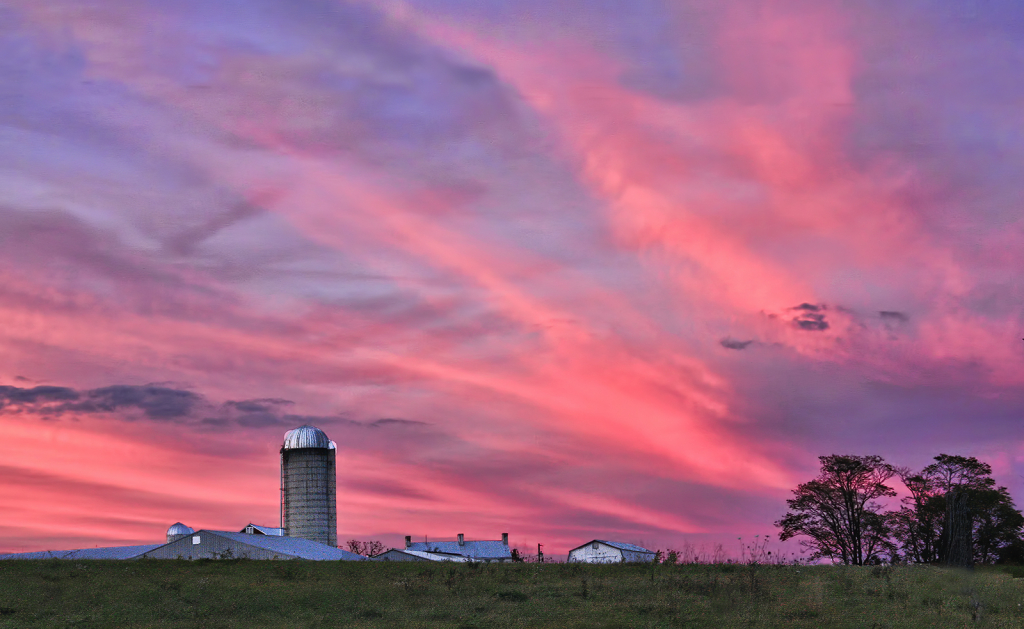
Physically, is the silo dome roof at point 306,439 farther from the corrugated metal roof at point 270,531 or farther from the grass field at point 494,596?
the grass field at point 494,596

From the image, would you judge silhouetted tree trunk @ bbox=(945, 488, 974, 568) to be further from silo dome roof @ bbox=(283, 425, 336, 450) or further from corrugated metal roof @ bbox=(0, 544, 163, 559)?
silo dome roof @ bbox=(283, 425, 336, 450)

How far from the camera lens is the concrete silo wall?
252 feet

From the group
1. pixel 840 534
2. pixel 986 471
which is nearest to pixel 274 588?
pixel 840 534

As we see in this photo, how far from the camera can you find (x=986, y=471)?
76.6 m

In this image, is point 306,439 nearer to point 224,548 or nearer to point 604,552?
point 224,548

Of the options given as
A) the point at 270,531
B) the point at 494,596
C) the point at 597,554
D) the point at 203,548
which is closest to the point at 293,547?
the point at 203,548

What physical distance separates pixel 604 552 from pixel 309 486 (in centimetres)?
2840

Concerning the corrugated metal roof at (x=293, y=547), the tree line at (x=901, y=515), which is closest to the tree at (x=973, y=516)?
the tree line at (x=901, y=515)

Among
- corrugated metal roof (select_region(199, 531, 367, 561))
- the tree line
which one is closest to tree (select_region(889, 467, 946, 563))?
the tree line

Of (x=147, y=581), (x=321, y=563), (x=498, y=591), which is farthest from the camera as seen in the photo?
(x=321, y=563)

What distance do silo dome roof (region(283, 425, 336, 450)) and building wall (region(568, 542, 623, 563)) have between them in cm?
2410

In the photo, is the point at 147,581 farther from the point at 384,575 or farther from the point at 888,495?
the point at 888,495

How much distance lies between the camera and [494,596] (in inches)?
1330

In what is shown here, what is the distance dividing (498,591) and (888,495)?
5160 centimetres
